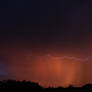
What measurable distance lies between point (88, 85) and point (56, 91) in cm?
491

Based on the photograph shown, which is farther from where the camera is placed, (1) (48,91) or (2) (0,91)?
(2) (0,91)

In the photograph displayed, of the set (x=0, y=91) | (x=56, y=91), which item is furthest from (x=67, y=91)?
(x=0, y=91)

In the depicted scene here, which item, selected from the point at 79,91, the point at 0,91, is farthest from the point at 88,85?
the point at 0,91

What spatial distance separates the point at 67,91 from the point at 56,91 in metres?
1.22

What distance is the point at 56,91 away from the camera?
23.3 m

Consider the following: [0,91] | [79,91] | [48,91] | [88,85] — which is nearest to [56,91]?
[48,91]

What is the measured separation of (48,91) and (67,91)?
2172mm

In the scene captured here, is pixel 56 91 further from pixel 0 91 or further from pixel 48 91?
pixel 0 91

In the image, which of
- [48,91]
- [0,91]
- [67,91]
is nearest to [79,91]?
[67,91]

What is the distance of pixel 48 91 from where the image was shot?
23.7m

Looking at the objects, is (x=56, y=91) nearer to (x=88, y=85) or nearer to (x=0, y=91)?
(x=88, y=85)

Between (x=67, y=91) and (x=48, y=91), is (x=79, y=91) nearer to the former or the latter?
(x=67, y=91)

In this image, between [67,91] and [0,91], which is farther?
[0,91]

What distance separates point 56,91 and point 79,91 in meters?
2.57
